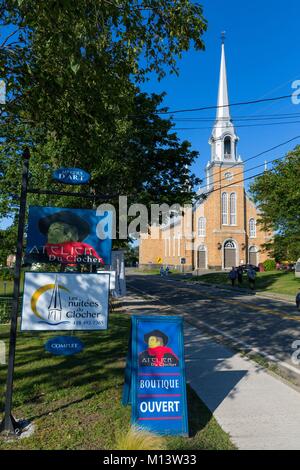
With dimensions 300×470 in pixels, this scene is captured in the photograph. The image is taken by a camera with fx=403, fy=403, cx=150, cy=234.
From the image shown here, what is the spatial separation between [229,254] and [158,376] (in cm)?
5768

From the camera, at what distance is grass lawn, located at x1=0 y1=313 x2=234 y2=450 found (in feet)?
14.8

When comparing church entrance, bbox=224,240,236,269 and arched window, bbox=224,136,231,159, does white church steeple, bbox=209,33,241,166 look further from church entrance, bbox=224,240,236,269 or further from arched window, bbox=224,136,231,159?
church entrance, bbox=224,240,236,269

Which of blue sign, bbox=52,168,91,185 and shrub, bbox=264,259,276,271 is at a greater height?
blue sign, bbox=52,168,91,185

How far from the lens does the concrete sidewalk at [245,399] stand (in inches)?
186

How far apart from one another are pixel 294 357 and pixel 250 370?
5.00ft

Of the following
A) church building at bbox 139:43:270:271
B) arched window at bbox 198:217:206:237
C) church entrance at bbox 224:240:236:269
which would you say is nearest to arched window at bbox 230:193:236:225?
church building at bbox 139:43:270:271

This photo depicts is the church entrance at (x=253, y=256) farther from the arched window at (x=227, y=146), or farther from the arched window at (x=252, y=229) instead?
the arched window at (x=227, y=146)

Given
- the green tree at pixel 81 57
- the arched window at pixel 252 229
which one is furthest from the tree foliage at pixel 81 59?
the arched window at pixel 252 229

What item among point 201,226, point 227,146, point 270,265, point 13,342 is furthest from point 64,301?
point 227,146

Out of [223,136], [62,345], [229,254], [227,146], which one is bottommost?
[62,345]

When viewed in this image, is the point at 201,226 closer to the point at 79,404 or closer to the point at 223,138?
the point at 223,138

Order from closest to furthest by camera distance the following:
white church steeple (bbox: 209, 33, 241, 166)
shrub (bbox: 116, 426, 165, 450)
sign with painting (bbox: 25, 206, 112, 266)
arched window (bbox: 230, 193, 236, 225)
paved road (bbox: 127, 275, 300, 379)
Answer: shrub (bbox: 116, 426, 165, 450) → sign with painting (bbox: 25, 206, 112, 266) → paved road (bbox: 127, 275, 300, 379) → white church steeple (bbox: 209, 33, 241, 166) → arched window (bbox: 230, 193, 236, 225)

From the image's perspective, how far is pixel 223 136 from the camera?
60.8 metres

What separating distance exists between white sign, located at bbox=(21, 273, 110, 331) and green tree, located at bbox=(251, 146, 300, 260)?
25.3 meters
